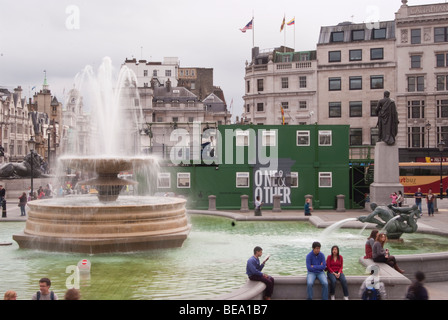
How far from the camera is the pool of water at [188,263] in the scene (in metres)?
13.1

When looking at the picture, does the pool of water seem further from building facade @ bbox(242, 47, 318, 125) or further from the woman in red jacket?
building facade @ bbox(242, 47, 318, 125)

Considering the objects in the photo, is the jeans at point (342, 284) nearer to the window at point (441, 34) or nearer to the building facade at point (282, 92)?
the building facade at point (282, 92)

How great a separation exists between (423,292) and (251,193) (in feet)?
85.1

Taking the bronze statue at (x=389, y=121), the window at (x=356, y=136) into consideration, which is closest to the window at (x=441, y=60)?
the window at (x=356, y=136)

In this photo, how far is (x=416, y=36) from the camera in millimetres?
67875

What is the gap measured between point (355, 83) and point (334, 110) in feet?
14.6

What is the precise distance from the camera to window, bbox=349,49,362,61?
235ft

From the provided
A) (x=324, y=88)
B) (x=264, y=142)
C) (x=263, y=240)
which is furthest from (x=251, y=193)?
(x=324, y=88)

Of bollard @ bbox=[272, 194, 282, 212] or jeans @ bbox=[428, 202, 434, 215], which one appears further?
bollard @ bbox=[272, 194, 282, 212]

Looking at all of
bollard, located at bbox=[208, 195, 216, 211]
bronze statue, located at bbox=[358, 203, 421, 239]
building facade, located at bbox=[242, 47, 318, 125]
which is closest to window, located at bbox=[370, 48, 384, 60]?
building facade, located at bbox=[242, 47, 318, 125]

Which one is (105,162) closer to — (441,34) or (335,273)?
(335,273)

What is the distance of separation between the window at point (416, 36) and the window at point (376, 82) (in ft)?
19.4

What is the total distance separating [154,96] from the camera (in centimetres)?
10544

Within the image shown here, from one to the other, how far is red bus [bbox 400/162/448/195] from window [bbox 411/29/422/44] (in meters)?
21.7
